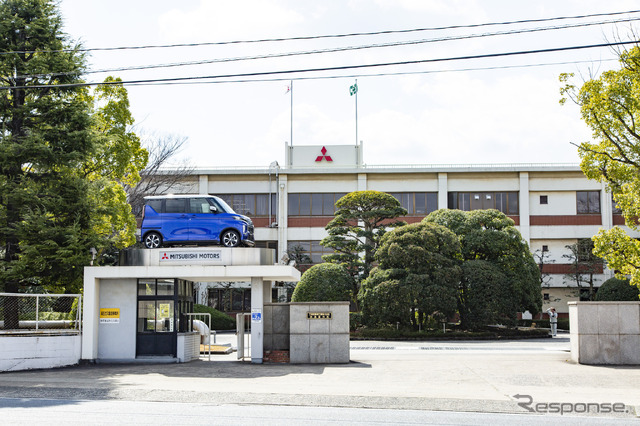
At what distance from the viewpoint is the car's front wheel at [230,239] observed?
69.1ft

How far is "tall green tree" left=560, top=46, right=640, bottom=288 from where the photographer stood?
67.5ft

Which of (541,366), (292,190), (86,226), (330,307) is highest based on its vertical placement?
(292,190)

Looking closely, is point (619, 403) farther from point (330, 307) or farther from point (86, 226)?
point (86, 226)

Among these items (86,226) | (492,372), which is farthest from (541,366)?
(86,226)

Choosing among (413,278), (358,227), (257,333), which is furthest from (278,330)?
(358,227)

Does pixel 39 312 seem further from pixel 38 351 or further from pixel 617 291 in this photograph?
pixel 617 291

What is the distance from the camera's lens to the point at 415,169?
4903 cm

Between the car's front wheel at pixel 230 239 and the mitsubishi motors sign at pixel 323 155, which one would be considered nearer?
the car's front wheel at pixel 230 239

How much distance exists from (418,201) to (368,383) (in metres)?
34.9

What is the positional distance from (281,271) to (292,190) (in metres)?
30.1

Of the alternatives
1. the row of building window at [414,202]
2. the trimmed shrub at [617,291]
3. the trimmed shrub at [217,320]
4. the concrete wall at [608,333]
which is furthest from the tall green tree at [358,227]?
the concrete wall at [608,333]

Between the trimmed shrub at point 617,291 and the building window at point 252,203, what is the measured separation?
77.1ft

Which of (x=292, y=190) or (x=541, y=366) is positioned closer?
(x=541, y=366)

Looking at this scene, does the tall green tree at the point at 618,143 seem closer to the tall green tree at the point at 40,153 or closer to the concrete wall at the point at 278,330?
the concrete wall at the point at 278,330
